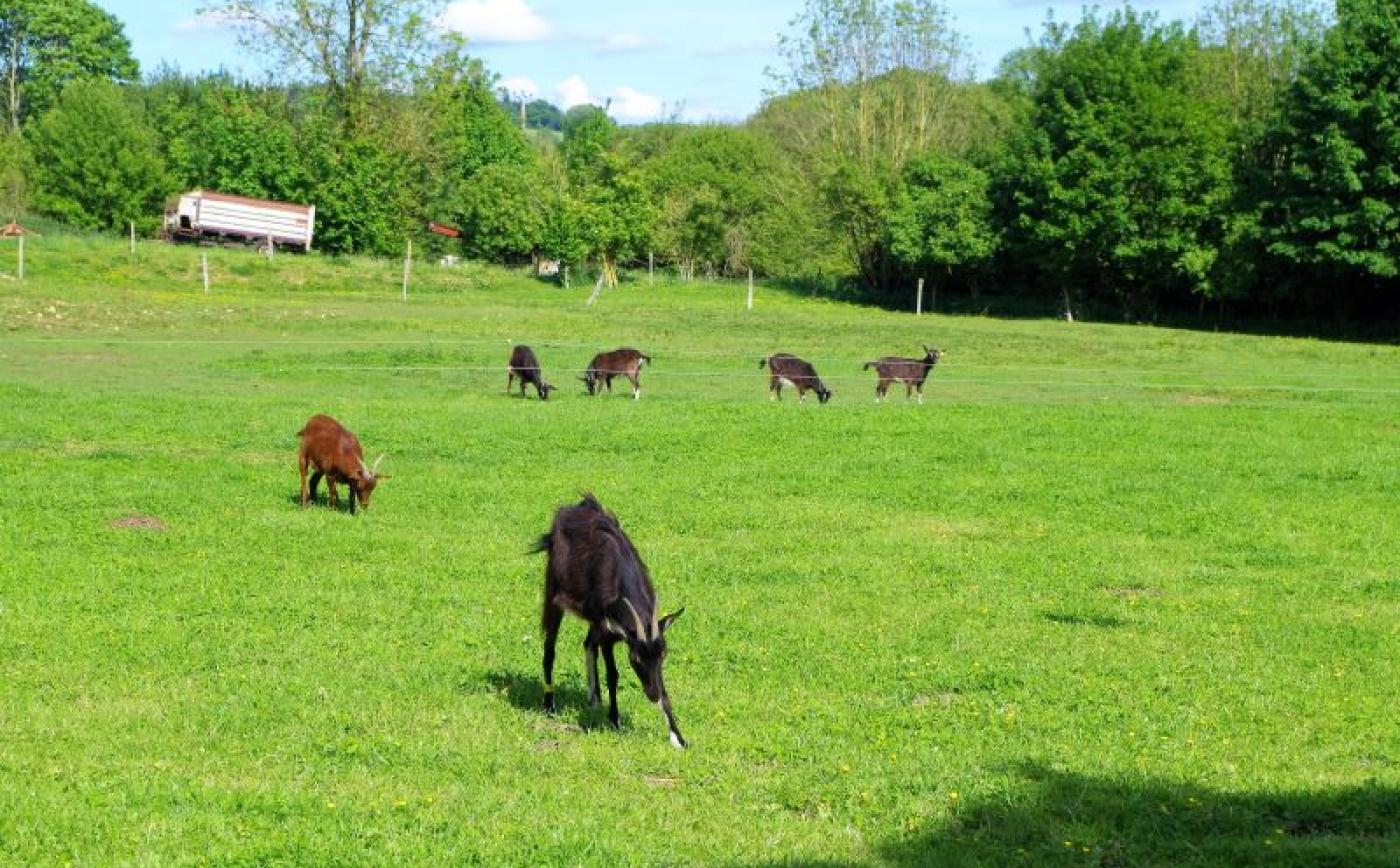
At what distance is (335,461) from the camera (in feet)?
56.1

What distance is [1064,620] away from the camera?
12.9 m

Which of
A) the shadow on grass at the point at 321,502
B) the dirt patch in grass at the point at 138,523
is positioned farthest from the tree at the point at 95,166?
the dirt patch in grass at the point at 138,523

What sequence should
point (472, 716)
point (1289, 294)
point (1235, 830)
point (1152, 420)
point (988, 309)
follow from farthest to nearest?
point (988, 309) → point (1289, 294) → point (1152, 420) → point (472, 716) → point (1235, 830)

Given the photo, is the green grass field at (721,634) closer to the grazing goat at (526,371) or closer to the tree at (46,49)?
the grazing goat at (526,371)

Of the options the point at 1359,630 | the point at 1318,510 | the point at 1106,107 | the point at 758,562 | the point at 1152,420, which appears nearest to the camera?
the point at 1359,630

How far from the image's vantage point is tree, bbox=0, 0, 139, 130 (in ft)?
325

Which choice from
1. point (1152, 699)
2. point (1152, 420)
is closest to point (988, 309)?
point (1152, 420)

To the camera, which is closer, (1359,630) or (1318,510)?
(1359,630)

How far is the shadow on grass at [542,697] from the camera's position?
957cm

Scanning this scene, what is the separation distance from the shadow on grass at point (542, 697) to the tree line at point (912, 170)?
48.5 metres

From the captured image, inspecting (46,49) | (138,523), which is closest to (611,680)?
(138,523)

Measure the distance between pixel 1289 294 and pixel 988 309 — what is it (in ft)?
44.7

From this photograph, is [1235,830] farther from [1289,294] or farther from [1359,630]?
[1289,294]

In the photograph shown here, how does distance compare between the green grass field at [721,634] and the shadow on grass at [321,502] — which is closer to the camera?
the green grass field at [721,634]
